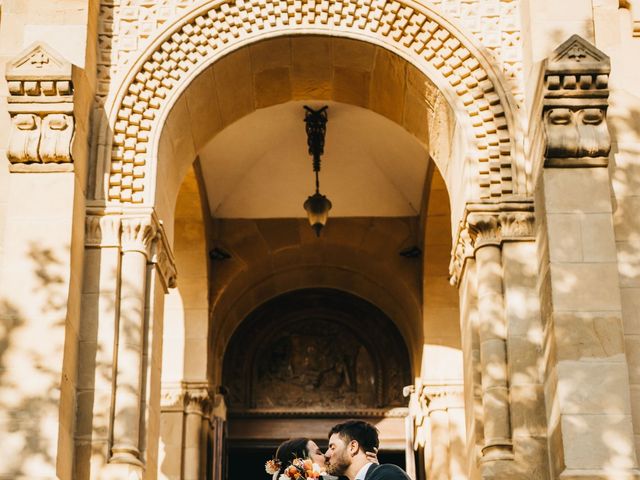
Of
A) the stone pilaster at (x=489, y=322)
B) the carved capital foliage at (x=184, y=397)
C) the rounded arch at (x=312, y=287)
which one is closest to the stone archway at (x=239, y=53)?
the stone pilaster at (x=489, y=322)

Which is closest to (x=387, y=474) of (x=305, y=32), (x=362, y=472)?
(x=362, y=472)

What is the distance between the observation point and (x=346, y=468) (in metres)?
7.58

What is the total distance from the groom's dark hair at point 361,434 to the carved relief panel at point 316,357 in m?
9.19

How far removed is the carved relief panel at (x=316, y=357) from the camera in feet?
55.6

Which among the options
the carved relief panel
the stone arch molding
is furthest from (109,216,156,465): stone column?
the carved relief panel

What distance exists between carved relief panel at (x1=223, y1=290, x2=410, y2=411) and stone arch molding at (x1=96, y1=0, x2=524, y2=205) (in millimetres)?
6360

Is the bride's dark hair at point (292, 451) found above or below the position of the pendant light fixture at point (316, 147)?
below

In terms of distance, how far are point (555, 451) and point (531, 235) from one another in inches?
73.4

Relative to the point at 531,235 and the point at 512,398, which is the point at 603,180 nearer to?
the point at 531,235

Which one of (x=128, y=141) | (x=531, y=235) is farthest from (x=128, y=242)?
(x=531, y=235)

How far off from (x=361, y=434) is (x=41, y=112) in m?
4.36

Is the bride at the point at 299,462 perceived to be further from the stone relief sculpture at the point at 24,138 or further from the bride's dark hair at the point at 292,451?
the stone relief sculpture at the point at 24,138

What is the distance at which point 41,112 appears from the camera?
10461 mm

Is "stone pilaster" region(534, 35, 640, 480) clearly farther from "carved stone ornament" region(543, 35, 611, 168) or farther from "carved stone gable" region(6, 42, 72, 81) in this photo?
"carved stone gable" region(6, 42, 72, 81)
